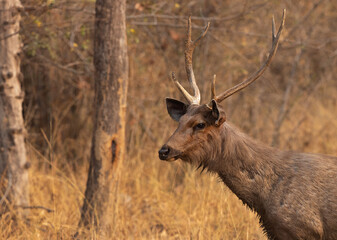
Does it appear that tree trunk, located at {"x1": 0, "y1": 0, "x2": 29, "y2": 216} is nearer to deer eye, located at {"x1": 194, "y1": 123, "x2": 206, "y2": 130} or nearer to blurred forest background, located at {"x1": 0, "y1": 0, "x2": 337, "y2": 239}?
blurred forest background, located at {"x1": 0, "y1": 0, "x2": 337, "y2": 239}

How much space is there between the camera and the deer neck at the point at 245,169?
4508 millimetres

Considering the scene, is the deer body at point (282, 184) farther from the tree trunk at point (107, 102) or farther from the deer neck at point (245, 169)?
the tree trunk at point (107, 102)

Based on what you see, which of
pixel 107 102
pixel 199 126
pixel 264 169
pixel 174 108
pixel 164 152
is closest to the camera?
pixel 164 152

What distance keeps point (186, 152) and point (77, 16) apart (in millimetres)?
3577

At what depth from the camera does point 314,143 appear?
9992 mm

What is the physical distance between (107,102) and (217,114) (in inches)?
65.5

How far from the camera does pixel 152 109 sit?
8.98 meters

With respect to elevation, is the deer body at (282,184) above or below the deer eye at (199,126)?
below

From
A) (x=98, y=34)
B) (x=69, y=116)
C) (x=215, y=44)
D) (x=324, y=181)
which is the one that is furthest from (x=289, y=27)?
(x=324, y=181)

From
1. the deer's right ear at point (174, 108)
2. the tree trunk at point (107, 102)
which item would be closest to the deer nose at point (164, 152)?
the deer's right ear at point (174, 108)

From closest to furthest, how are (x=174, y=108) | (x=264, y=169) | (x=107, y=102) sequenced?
(x=264, y=169), (x=174, y=108), (x=107, y=102)

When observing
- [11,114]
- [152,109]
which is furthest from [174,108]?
[152,109]

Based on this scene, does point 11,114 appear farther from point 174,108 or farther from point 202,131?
point 202,131

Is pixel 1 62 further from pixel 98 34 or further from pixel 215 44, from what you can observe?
pixel 215 44
